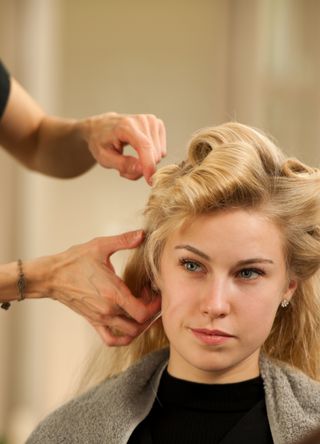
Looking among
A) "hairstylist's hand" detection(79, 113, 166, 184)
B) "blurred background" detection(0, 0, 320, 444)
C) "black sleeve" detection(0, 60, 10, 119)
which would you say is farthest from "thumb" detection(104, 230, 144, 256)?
"blurred background" detection(0, 0, 320, 444)

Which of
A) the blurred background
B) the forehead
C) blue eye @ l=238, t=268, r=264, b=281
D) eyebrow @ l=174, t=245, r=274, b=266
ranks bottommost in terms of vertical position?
the blurred background

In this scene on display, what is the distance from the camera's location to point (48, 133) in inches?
81.0

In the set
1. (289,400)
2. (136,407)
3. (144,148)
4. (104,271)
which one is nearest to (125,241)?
(104,271)

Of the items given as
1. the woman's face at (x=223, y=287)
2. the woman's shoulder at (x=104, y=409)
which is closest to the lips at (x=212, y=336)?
the woman's face at (x=223, y=287)

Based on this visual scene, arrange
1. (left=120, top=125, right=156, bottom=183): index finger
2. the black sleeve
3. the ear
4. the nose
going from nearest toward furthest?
the nose
the ear
(left=120, top=125, right=156, bottom=183): index finger
the black sleeve

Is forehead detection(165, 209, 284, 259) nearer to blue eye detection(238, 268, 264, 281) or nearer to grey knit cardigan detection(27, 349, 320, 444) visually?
blue eye detection(238, 268, 264, 281)

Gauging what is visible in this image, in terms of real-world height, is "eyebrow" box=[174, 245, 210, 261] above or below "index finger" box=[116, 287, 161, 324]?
above

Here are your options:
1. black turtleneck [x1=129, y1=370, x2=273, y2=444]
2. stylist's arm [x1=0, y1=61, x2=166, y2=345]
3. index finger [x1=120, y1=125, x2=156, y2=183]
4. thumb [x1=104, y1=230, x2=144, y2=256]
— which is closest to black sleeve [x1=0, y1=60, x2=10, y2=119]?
stylist's arm [x1=0, y1=61, x2=166, y2=345]

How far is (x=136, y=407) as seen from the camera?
152cm

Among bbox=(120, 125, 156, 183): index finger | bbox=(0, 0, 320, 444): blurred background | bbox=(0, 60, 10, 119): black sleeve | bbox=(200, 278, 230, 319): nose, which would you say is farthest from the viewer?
bbox=(0, 0, 320, 444): blurred background

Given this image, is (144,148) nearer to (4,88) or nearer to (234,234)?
(234,234)

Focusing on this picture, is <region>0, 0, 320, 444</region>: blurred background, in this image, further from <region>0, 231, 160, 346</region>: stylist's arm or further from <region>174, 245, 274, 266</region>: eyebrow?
<region>174, 245, 274, 266</region>: eyebrow

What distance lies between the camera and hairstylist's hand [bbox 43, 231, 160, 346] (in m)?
1.55

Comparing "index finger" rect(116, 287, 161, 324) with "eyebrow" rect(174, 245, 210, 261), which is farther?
"index finger" rect(116, 287, 161, 324)
